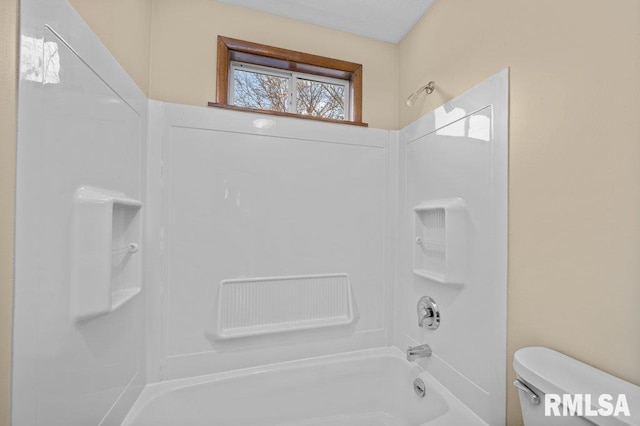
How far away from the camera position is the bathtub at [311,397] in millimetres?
1332

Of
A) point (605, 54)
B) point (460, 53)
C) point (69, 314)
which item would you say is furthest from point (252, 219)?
point (605, 54)

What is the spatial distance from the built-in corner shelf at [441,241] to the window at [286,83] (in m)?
0.72

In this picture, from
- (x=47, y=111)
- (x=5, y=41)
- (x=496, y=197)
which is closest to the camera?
(x=5, y=41)

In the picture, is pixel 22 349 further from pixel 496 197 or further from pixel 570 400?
pixel 496 197

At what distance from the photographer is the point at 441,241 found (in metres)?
1.40

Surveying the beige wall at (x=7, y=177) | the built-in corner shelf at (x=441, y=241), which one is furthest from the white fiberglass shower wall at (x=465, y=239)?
the beige wall at (x=7, y=177)

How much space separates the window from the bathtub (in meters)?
1.44

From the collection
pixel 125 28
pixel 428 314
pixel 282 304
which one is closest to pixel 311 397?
pixel 282 304

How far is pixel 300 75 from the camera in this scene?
178 cm

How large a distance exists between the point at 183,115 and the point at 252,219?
25.1 inches

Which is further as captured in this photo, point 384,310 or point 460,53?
point 384,310

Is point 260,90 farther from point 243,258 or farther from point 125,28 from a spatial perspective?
point 243,258

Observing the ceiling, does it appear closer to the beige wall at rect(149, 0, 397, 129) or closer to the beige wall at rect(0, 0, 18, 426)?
the beige wall at rect(149, 0, 397, 129)

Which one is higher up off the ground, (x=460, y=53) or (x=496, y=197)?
(x=460, y=53)
